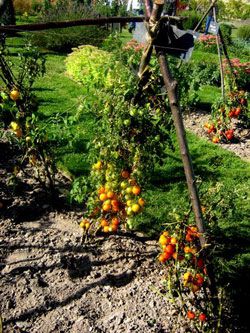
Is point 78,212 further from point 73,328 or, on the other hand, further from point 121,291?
point 73,328

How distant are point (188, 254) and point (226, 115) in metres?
3.97

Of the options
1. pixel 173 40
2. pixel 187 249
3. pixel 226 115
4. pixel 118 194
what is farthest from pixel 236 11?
pixel 187 249

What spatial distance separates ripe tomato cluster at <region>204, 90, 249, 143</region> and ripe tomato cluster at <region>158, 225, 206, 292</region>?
150 inches

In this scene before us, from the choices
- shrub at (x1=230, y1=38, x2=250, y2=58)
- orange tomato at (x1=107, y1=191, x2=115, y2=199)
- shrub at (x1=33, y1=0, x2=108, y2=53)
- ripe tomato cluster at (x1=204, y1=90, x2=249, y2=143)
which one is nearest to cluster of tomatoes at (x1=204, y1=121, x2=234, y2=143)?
ripe tomato cluster at (x1=204, y1=90, x2=249, y2=143)

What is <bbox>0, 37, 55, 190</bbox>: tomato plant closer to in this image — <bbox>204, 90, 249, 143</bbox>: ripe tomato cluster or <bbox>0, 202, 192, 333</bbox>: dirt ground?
<bbox>0, 202, 192, 333</bbox>: dirt ground

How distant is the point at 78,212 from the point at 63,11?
1203 cm

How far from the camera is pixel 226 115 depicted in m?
5.89

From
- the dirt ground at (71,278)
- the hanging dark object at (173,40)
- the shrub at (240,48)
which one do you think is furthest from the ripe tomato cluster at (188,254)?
the shrub at (240,48)

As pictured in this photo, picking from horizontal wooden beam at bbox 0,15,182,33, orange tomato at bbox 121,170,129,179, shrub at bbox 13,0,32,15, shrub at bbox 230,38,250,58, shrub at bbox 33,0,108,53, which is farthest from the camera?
shrub at bbox 13,0,32,15

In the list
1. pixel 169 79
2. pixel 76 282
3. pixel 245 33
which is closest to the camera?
pixel 169 79

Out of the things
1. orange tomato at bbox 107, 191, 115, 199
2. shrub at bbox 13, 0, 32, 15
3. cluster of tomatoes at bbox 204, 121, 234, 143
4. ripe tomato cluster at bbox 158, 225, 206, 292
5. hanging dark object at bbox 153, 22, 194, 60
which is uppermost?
hanging dark object at bbox 153, 22, 194, 60

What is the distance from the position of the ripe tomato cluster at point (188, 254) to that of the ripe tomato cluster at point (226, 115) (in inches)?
150

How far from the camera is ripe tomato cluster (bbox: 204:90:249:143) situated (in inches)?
232

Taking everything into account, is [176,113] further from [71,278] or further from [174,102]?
[71,278]
